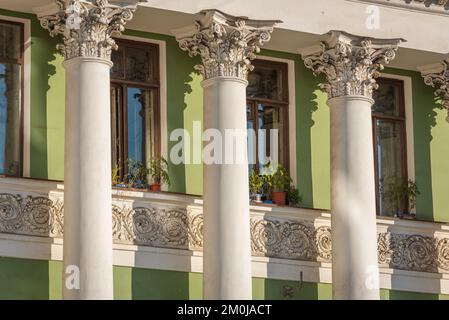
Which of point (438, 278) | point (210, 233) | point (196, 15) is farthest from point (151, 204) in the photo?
point (438, 278)

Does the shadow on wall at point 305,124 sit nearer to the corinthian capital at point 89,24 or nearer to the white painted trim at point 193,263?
the white painted trim at point 193,263


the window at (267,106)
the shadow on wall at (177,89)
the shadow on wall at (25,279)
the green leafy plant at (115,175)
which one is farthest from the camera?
the window at (267,106)

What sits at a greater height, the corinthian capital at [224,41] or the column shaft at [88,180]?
the corinthian capital at [224,41]

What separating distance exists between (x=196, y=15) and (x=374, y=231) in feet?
15.4

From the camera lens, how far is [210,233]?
2934 cm

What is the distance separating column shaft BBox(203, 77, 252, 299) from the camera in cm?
2911

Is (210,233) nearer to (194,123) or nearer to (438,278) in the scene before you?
(194,123)

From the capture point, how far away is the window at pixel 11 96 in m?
29.4

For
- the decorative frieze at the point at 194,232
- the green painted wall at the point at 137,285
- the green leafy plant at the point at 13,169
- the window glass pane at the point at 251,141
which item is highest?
the window glass pane at the point at 251,141

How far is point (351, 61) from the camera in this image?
31.4m

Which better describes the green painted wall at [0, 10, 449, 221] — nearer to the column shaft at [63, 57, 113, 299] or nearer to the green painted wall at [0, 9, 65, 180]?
the green painted wall at [0, 9, 65, 180]

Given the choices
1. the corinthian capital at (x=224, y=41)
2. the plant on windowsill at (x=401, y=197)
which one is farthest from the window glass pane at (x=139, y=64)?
the plant on windowsill at (x=401, y=197)

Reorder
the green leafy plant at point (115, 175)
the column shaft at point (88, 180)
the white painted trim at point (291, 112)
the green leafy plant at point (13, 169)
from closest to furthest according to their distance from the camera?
the column shaft at point (88, 180) < the green leafy plant at point (13, 169) < the green leafy plant at point (115, 175) < the white painted trim at point (291, 112)
